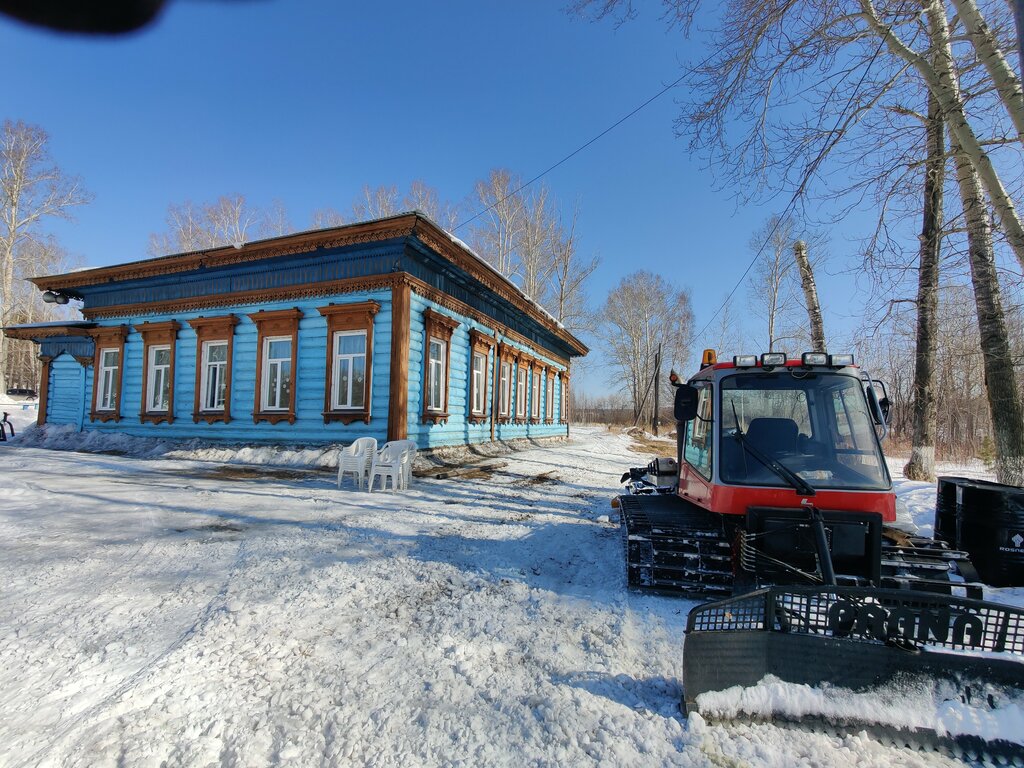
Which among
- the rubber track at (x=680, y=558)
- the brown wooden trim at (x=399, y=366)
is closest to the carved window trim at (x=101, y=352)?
the brown wooden trim at (x=399, y=366)

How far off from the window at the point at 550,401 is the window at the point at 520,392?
11.0 feet

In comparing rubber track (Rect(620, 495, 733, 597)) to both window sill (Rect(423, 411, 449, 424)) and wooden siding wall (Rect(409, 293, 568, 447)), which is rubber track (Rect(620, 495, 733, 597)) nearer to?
wooden siding wall (Rect(409, 293, 568, 447))

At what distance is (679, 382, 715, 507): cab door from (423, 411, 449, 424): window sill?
25.3 feet

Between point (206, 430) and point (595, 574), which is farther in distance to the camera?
point (206, 430)

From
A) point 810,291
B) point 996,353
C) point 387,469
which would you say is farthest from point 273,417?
point 810,291

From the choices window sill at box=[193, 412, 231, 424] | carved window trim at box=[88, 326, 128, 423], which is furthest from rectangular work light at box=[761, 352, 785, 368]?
carved window trim at box=[88, 326, 128, 423]

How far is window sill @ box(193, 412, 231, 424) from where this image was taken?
522 inches

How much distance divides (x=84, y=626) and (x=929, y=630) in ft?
16.5

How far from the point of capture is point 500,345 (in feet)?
55.0

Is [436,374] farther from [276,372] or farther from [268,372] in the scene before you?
[268,372]

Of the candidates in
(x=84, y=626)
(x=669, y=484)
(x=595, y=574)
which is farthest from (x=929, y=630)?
(x=84, y=626)

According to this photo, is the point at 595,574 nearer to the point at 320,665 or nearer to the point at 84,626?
the point at 320,665

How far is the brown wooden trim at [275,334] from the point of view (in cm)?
1240

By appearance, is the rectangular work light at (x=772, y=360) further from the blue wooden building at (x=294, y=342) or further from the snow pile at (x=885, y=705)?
the blue wooden building at (x=294, y=342)
